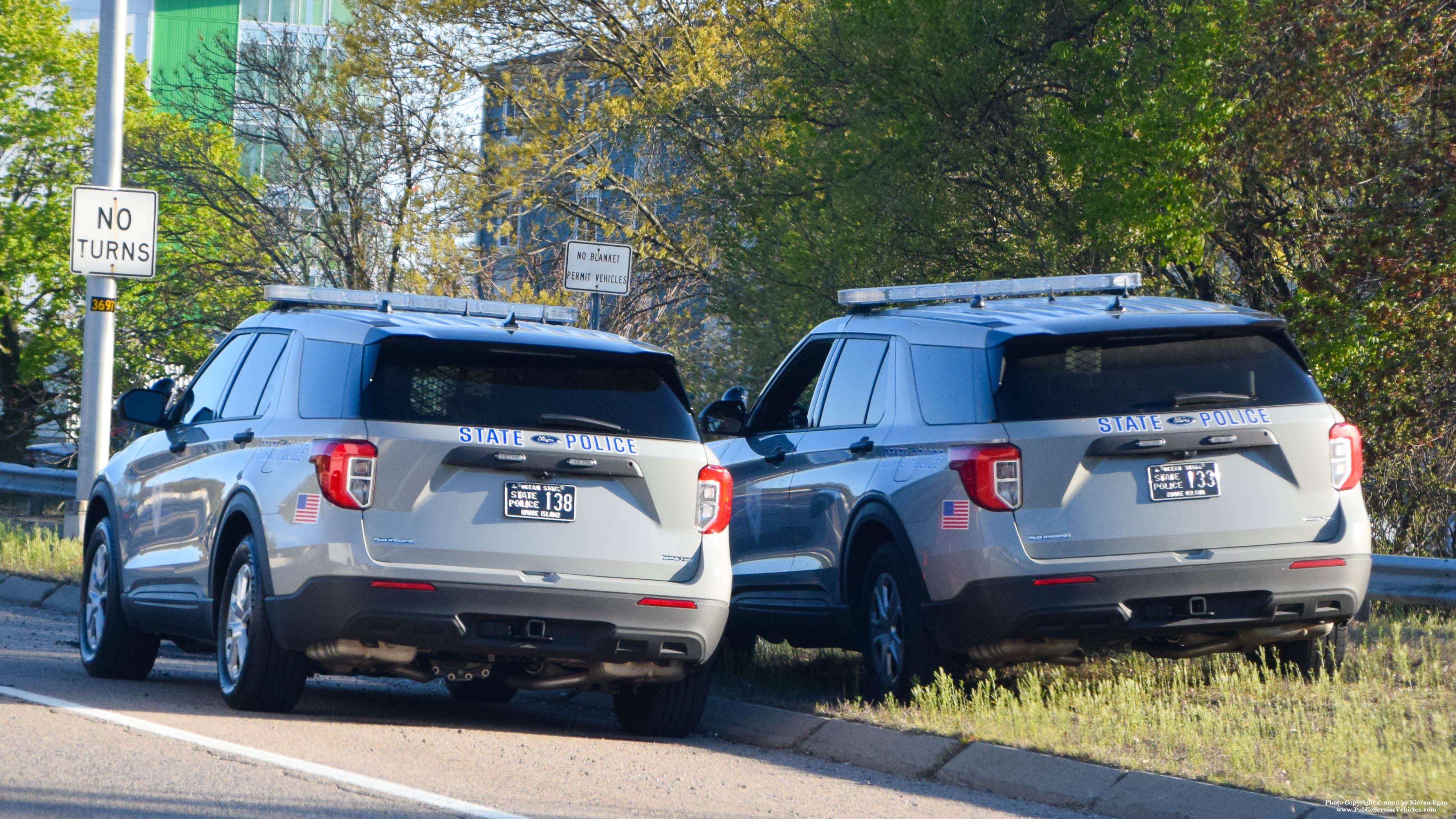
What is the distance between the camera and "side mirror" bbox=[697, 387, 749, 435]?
9898 mm

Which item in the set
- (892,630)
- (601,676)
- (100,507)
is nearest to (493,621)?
(601,676)

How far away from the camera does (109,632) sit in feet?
30.8

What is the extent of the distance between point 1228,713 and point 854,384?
260 centimetres

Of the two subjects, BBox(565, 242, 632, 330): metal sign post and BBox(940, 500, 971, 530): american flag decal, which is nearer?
BBox(940, 500, 971, 530): american flag decal

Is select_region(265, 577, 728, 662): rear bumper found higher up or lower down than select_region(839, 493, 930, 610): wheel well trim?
lower down

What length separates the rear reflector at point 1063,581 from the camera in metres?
7.56

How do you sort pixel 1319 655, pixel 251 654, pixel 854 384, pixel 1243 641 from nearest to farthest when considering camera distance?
pixel 251 654 < pixel 1243 641 < pixel 1319 655 < pixel 854 384

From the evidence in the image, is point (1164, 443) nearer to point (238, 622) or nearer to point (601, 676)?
point (601, 676)

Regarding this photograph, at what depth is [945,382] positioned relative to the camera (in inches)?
322

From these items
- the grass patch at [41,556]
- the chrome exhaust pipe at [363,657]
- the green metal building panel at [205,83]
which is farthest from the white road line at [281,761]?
the green metal building panel at [205,83]

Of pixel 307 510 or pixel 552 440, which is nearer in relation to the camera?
pixel 307 510

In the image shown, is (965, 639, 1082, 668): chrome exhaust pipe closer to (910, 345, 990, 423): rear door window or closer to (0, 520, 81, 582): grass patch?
(910, 345, 990, 423): rear door window

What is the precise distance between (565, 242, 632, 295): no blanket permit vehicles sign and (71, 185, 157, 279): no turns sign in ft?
11.5

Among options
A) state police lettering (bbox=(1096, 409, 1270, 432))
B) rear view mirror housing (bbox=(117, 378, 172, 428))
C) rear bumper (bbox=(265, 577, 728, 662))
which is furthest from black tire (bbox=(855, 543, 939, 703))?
rear view mirror housing (bbox=(117, 378, 172, 428))
